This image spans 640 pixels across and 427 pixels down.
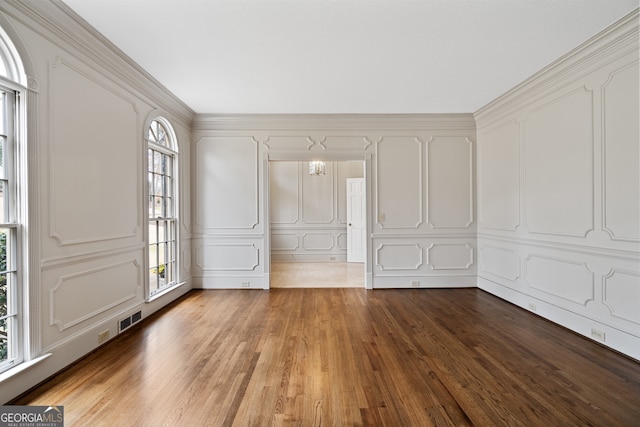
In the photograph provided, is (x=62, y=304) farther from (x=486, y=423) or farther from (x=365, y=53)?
(x=365, y=53)

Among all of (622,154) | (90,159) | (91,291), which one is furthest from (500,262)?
(90,159)

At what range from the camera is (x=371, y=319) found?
350cm

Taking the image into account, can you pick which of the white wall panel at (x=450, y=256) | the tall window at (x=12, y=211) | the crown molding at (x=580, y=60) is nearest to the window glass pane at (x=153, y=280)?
the tall window at (x=12, y=211)

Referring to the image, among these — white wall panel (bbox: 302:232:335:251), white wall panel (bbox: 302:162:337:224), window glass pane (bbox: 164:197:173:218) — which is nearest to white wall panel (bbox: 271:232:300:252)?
white wall panel (bbox: 302:232:335:251)

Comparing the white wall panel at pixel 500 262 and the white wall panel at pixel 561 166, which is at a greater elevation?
the white wall panel at pixel 561 166

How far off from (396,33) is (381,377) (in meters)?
2.84

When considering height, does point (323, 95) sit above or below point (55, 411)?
above

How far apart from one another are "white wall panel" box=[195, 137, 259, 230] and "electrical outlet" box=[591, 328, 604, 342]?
4.37 m

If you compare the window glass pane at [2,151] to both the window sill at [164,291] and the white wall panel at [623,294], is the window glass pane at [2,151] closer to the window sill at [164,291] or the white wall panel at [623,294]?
the window sill at [164,291]

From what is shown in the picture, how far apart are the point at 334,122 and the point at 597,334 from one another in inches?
162

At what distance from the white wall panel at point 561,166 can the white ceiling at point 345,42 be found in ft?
1.77

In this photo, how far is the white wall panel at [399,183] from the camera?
4.89 m

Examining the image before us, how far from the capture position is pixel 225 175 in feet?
16.0

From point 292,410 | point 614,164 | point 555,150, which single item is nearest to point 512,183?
point 555,150
